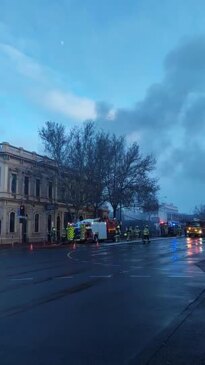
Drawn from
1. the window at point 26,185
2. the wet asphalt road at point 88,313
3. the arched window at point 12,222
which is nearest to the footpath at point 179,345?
the wet asphalt road at point 88,313

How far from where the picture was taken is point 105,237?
61.5m

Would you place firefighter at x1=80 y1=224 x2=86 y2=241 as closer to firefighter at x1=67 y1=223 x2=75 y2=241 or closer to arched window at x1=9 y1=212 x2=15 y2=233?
firefighter at x1=67 y1=223 x2=75 y2=241

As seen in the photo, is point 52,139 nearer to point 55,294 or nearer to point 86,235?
point 86,235

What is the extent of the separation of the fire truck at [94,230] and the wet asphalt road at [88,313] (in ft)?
126

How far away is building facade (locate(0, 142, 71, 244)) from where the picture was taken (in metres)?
64.3

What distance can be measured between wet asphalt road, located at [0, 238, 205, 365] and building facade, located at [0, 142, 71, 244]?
44829 mm

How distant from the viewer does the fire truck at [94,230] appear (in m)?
56.8

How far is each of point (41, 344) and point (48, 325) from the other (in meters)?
1.39

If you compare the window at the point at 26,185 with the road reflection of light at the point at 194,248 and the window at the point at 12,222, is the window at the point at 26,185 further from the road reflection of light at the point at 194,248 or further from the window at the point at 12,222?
the road reflection of light at the point at 194,248

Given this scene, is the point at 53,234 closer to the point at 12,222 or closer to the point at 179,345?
the point at 12,222

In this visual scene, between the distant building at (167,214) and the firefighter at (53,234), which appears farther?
the distant building at (167,214)

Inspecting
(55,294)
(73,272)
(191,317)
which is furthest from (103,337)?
(73,272)

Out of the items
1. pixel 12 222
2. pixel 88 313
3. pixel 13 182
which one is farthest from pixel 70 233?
pixel 88 313

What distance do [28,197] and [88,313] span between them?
61006 mm
